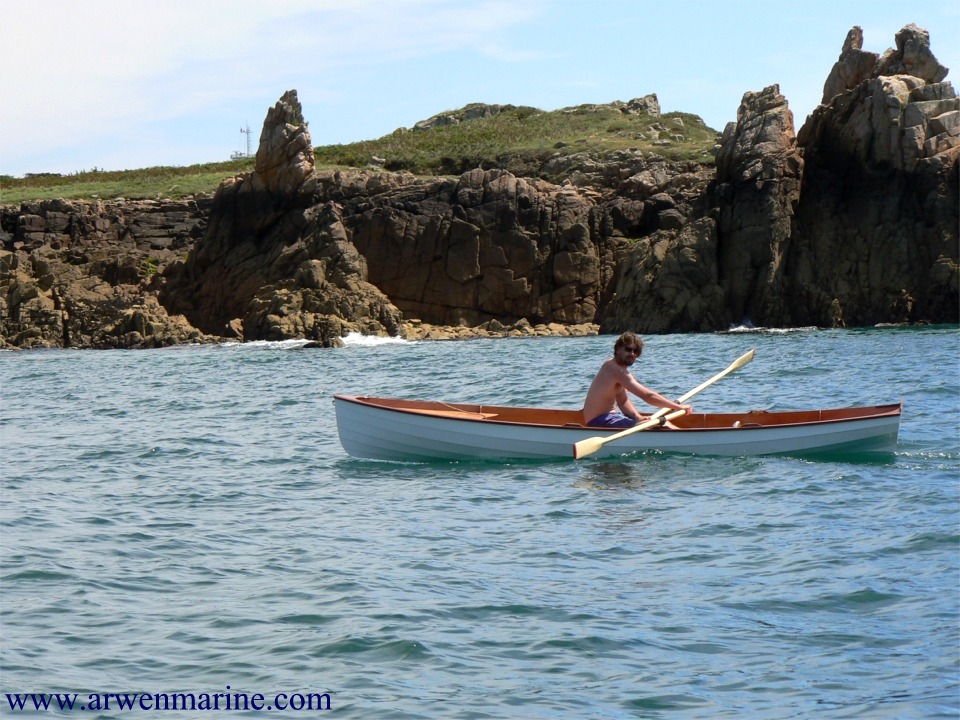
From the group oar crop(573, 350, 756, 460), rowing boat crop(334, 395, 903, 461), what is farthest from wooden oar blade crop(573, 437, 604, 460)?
rowing boat crop(334, 395, 903, 461)

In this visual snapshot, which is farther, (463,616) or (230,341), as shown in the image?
(230,341)

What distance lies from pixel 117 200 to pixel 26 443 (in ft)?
164

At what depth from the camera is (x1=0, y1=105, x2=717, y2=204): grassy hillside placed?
212 feet

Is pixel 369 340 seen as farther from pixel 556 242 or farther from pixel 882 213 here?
pixel 882 213

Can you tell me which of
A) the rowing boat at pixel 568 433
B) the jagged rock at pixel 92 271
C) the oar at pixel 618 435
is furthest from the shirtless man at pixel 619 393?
the jagged rock at pixel 92 271

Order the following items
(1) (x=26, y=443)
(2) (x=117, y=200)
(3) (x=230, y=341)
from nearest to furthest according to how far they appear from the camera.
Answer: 1. (1) (x=26, y=443)
2. (3) (x=230, y=341)
3. (2) (x=117, y=200)

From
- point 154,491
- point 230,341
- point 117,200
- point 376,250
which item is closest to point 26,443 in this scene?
point 154,491

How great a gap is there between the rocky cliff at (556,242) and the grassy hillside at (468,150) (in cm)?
524

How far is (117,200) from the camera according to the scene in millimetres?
64875

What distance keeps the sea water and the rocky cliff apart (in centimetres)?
2794

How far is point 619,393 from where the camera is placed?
47.0 ft

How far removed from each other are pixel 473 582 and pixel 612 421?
19.1 ft

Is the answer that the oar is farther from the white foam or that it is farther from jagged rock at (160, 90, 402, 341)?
jagged rock at (160, 90, 402, 341)

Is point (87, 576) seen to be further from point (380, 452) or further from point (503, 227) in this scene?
point (503, 227)
